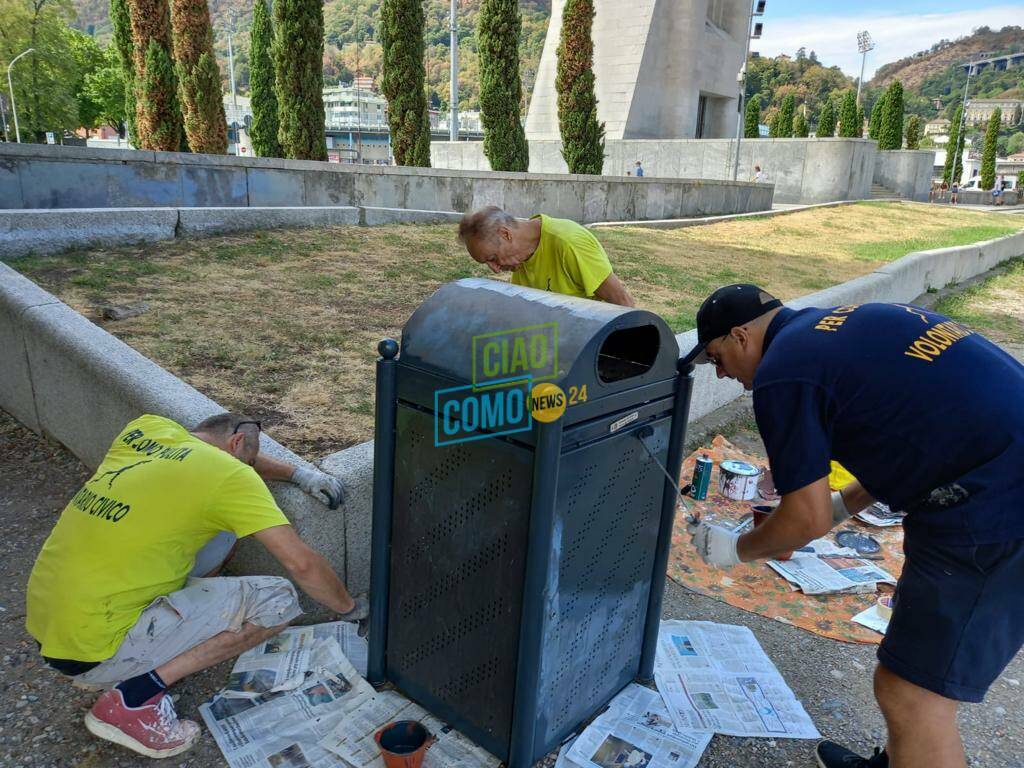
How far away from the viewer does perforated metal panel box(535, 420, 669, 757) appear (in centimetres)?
194

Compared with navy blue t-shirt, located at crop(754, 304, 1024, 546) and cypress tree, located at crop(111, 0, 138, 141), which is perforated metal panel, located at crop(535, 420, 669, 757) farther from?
cypress tree, located at crop(111, 0, 138, 141)

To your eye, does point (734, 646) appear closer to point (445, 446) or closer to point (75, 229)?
point (445, 446)

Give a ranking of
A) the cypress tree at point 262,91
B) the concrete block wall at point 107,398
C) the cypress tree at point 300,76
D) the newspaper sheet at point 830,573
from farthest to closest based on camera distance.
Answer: the cypress tree at point 262,91
the cypress tree at point 300,76
the newspaper sheet at point 830,573
the concrete block wall at point 107,398

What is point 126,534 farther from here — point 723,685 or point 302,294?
point 302,294

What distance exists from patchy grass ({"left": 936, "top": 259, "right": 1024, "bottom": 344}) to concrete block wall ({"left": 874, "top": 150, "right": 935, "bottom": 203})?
19.2 meters

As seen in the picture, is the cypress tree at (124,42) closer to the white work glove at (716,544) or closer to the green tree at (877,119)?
the white work glove at (716,544)

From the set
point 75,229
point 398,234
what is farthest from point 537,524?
point 398,234

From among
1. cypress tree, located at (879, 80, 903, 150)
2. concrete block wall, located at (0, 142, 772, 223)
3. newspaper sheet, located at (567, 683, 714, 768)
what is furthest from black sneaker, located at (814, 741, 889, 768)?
cypress tree, located at (879, 80, 903, 150)

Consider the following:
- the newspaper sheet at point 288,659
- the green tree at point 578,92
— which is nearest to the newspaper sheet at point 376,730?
the newspaper sheet at point 288,659

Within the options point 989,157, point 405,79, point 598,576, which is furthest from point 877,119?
point 598,576

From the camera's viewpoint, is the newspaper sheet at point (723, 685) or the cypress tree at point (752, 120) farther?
the cypress tree at point (752, 120)

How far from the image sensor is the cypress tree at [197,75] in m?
11.6

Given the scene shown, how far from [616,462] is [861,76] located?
50.3 meters

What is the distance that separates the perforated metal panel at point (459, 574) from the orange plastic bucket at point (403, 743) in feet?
0.54
